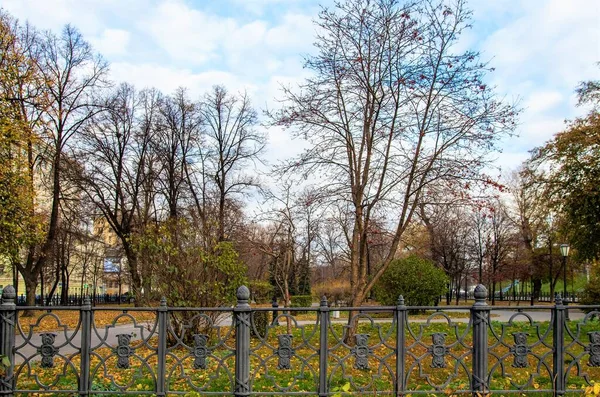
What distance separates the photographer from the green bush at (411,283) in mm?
22609

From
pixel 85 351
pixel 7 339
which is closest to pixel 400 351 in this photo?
pixel 85 351

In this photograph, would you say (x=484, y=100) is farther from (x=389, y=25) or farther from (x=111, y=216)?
(x=111, y=216)

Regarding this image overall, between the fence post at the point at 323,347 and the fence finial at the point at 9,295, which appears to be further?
the fence finial at the point at 9,295

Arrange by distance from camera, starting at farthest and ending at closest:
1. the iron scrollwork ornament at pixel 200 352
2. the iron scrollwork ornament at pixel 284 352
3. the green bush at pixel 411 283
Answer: the green bush at pixel 411 283, the iron scrollwork ornament at pixel 200 352, the iron scrollwork ornament at pixel 284 352

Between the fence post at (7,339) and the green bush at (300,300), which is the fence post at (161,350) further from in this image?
the green bush at (300,300)

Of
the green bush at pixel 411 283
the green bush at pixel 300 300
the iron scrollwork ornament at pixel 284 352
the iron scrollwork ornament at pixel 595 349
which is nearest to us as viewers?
the iron scrollwork ornament at pixel 284 352

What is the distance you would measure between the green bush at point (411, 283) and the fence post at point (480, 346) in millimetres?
17201

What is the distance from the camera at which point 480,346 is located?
212 inches

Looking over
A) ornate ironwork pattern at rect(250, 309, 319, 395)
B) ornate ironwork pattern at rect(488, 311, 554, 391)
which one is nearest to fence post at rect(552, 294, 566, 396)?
ornate ironwork pattern at rect(488, 311, 554, 391)

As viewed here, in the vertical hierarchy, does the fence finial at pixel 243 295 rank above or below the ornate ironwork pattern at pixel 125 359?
above

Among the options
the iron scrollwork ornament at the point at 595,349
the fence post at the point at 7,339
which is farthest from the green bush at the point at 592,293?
the fence post at the point at 7,339

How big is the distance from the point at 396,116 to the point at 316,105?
68.2 inches

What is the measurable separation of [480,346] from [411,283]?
1758cm

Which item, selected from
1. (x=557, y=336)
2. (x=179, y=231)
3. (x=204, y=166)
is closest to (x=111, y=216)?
(x=204, y=166)
